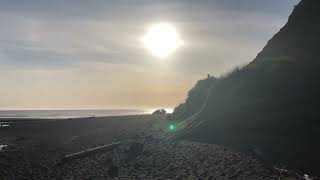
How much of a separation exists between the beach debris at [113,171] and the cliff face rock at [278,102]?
9741mm

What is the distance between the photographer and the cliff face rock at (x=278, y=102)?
28.2 metres

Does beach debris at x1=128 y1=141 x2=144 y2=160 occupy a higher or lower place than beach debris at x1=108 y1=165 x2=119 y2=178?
higher

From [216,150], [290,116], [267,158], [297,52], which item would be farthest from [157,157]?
[297,52]

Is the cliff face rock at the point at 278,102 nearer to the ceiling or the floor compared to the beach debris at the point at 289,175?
nearer to the ceiling

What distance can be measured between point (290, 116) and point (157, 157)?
36.5ft

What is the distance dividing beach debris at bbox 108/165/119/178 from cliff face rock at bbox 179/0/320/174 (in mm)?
9741

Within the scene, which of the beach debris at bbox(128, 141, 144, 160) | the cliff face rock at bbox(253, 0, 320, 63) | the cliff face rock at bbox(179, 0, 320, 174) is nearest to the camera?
the cliff face rock at bbox(179, 0, 320, 174)

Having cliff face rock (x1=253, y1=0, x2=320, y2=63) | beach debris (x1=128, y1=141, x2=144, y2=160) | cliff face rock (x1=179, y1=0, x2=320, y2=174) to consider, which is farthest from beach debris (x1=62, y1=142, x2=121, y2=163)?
cliff face rock (x1=253, y1=0, x2=320, y2=63)

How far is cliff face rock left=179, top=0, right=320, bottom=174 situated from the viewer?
92.5 feet

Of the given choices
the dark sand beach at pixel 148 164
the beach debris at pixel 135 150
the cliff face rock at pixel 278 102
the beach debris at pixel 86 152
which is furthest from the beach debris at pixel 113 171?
the cliff face rock at pixel 278 102

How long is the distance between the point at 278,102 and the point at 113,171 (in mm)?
15158

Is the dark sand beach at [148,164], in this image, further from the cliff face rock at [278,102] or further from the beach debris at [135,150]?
the cliff face rock at [278,102]

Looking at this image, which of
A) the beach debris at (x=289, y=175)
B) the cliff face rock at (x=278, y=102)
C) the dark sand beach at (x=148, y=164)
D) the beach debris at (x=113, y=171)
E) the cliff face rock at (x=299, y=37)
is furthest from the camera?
the cliff face rock at (x=299, y=37)

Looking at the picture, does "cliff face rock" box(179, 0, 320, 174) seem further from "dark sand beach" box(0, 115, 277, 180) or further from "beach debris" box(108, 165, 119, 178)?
"beach debris" box(108, 165, 119, 178)
